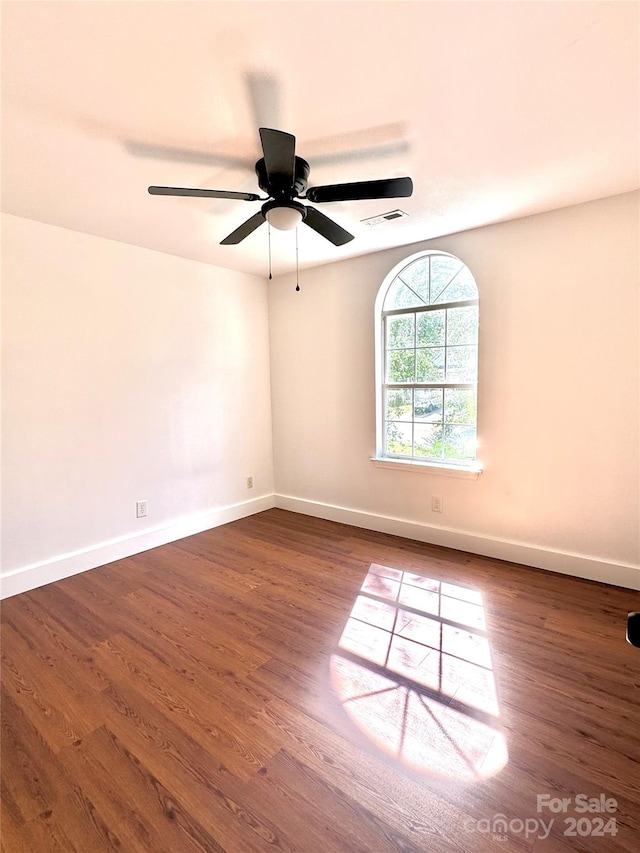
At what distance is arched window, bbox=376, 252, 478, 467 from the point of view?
3.25 m

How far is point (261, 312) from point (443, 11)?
325 cm

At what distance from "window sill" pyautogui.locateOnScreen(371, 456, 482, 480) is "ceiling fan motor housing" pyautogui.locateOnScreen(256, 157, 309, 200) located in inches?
90.1

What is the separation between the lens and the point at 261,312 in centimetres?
434

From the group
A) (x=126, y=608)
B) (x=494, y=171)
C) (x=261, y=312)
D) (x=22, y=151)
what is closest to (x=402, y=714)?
(x=126, y=608)

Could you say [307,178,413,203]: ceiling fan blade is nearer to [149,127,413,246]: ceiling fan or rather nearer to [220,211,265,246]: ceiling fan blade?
[149,127,413,246]: ceiling fan

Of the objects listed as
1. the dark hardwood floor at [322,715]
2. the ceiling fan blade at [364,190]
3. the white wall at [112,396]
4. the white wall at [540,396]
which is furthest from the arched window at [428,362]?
the ceiling fan blade at [364,190]

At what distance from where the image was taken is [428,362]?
3.45m

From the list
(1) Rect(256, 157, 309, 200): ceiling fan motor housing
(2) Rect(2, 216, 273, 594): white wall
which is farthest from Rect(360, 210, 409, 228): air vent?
(2) Rect(2, 216, 273, 594): white wall

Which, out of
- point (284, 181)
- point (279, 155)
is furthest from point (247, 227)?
point (279, 155)

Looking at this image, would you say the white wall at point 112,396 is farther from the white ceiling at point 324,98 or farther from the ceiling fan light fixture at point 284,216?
the ceiling fan light fixture at point 284,216

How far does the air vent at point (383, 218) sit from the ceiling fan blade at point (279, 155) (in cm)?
108

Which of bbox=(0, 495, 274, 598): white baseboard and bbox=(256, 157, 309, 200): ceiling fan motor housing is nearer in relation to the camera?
bbox=(256, 157, 309, 200): ceiling fan motor housing

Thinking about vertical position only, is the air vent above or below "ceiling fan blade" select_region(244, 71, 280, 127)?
above

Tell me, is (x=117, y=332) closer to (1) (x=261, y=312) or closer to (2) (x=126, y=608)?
(1) (x=261, y=312)
